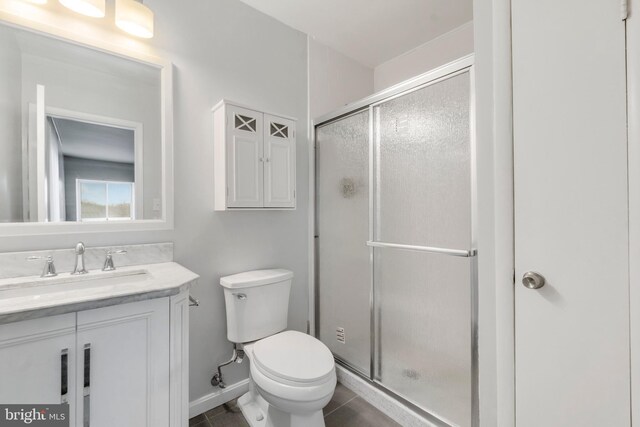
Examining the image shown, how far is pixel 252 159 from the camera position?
1.68 metres

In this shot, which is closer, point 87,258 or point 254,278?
point 87,258

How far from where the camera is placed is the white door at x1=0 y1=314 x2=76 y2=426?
799 mm

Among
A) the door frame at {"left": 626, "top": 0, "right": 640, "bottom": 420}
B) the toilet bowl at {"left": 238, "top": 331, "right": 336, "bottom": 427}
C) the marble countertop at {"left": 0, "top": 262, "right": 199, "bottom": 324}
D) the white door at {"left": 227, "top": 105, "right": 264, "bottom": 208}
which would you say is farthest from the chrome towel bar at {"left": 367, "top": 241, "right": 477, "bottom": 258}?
the marble countertop at {"left": 0, "top": 262, "right": 199, "bottom": 324}

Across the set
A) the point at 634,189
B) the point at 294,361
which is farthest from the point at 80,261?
the point at 634,189

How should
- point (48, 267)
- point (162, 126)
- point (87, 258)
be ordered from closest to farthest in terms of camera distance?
point (48, 267), point (87, 258), point (162, 126)

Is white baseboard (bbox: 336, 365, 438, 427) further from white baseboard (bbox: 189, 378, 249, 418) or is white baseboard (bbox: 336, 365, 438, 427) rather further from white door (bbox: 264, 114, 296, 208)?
white door (bbox: 264, 114, 296, 208)

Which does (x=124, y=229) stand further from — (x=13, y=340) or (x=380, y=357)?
(x=380, y=357)

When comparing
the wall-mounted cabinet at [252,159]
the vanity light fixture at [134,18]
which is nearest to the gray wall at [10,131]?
the vanity light fixture at [134,18]

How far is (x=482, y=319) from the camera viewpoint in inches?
37.7

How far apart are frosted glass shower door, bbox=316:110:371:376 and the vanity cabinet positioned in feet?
3.58

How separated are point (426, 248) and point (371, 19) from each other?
166cm

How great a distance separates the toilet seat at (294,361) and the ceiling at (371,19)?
2.11m

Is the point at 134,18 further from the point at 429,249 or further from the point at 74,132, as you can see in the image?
the point at 429,249

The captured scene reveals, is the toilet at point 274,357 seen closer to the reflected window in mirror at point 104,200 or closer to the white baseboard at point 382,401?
the white baseboard at point 382,401
